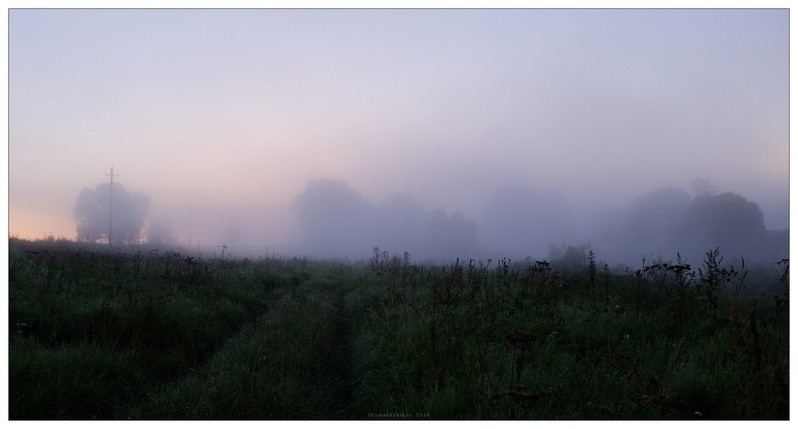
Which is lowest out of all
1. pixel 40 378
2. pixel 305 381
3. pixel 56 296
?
pixel 305 381

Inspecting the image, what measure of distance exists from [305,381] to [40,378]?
2.51 m

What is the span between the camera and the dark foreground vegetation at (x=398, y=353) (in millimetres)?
4016

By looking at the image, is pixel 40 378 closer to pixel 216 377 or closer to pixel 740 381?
pixel 216 377

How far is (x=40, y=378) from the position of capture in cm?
413

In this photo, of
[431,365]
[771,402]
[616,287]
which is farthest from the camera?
[616,287]

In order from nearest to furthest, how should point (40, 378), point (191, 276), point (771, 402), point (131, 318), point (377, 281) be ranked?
point (771, 402) → point (40, 378) → point (131, 318) → point (191, 276) → point (377, 281)

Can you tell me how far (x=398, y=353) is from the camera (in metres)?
5.51

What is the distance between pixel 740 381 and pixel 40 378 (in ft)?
22.4

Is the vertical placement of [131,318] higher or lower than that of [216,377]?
higher

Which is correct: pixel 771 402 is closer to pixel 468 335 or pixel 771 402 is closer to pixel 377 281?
pixel 468 335

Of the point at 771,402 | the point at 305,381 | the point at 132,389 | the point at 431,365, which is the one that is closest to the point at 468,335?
the point at 431,365

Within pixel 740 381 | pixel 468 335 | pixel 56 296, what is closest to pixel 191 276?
pixel 56 296

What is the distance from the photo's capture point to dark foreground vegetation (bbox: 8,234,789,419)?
4.02m

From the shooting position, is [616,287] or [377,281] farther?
[377,281]
